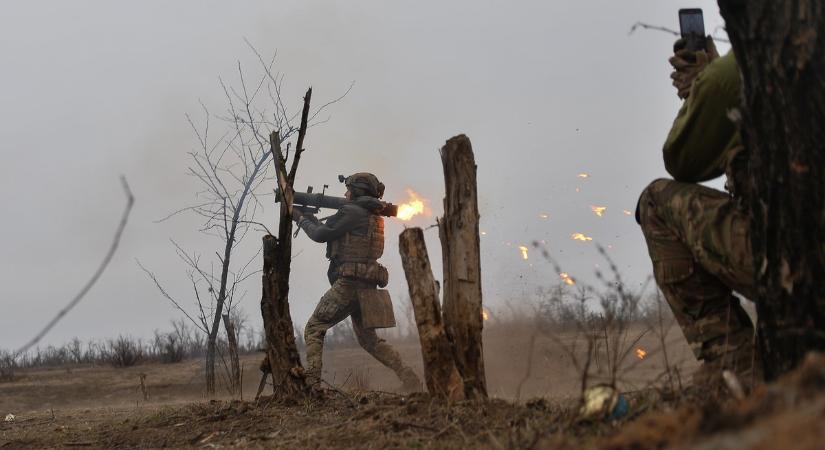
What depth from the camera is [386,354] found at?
7617 mm

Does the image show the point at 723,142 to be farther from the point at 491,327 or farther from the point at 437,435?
the point at 491,327

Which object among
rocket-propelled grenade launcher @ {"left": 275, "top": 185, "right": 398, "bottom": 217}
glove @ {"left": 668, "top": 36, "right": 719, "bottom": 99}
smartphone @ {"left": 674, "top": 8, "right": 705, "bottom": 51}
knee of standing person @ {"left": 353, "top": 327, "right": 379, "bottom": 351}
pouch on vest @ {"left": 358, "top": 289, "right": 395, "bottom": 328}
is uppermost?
rocket-propelled grenade launcher @ {"left": 275, "top": 185, "right": 398, "bottom": 217}

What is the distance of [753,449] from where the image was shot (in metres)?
1.07

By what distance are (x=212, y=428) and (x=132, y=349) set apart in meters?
12.9

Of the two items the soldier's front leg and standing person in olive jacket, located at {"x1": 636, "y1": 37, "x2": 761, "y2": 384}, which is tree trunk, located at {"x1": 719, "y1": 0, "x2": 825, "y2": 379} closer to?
standing person in olive jacket, located at {"x1": 636, "y1": 37, "x2": 761, "y2": 384}

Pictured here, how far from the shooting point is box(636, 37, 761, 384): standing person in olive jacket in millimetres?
2613

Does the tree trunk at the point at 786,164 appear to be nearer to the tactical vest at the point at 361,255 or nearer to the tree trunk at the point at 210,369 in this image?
the tactical vest at the point at 361,255

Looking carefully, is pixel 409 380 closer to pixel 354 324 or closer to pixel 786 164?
pixel 354 324

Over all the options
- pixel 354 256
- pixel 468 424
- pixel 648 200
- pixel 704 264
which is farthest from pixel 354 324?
pixel 704 264

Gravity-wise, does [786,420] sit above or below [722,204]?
below

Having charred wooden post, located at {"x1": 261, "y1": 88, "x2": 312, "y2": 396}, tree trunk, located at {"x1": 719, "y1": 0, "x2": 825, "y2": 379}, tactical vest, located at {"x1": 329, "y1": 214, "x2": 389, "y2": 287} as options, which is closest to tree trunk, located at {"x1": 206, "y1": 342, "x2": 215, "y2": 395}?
tactical vest, located at {"x1": 329, "y1": 214, "x2": 389, "y2": 287}

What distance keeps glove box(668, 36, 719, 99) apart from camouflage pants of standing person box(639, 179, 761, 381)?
49cm

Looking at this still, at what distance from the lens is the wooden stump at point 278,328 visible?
4875mm

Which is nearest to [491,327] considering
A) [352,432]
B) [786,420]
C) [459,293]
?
[459,293]
